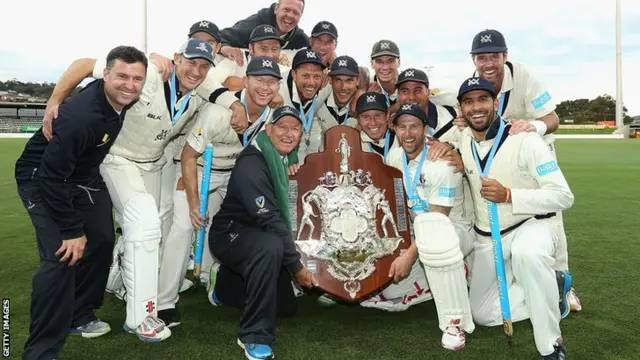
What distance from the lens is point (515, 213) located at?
150 inches

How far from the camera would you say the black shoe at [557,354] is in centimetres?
340

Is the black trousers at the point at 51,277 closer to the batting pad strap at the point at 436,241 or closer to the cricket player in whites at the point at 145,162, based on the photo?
the cricket player in whites at the point at 145,162

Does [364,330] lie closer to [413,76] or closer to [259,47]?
[413,76]

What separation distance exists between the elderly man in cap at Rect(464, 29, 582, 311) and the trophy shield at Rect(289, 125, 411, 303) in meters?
1.22

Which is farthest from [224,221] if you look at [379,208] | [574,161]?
[574,161]

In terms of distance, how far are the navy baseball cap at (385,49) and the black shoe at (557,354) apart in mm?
3015

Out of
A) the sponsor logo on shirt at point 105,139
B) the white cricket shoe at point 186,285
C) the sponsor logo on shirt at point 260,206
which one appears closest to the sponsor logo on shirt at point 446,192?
the sponsor logo on shirt at point 260,206

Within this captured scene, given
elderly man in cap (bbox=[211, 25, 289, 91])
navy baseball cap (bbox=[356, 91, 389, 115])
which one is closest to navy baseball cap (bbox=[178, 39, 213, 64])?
elderly man in cap (bbox=[211, 25, 289, 91])

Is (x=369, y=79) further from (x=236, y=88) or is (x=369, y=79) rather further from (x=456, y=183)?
(x=456, y=183)

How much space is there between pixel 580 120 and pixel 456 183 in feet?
251

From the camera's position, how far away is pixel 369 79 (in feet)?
18.6

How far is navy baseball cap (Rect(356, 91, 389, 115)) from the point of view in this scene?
469cm

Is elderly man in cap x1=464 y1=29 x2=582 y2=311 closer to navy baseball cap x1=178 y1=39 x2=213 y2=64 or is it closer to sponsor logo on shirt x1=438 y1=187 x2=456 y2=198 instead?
sponsor logo on shirt x1=438 y1=187 x2=456 y2=198

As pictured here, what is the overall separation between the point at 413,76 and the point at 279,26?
6.73ft
